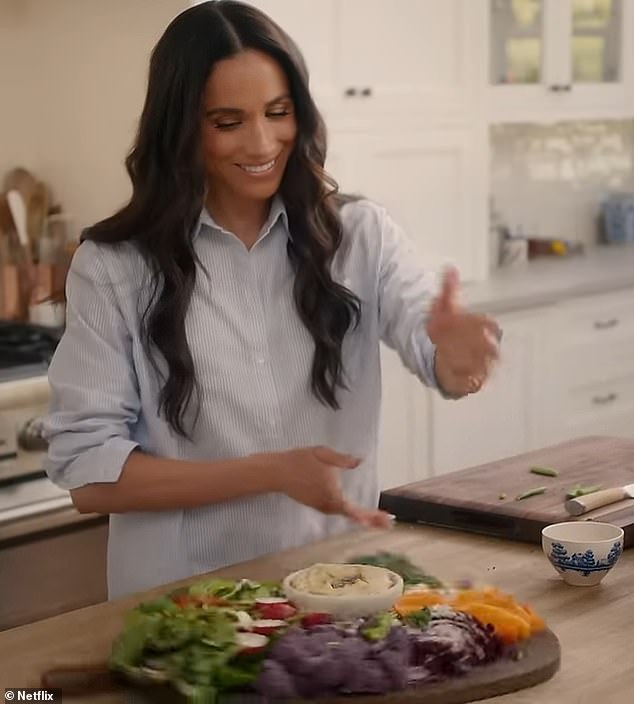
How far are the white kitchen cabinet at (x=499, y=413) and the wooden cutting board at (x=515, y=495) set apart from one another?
156 cm

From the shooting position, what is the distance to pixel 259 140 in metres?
2.09

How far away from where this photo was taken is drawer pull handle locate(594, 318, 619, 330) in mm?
4439

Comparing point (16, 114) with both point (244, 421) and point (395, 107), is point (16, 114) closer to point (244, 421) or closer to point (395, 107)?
point (395, 107)

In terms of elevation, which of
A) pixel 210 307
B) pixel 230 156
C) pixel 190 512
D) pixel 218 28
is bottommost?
pixel 190 512

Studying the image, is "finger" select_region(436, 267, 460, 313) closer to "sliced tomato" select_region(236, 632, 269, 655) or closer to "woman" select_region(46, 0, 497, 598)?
"woman" select_region(46, 0, 497, 598)

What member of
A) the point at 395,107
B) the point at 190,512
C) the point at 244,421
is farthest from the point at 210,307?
the point at 395,107

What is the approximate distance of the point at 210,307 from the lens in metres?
2.16

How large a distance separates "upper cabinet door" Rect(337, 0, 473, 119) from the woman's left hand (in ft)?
6.23

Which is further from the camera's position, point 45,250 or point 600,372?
point 600,372

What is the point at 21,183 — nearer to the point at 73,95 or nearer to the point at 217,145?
the point at 73,95

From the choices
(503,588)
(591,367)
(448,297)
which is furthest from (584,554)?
(591,367)

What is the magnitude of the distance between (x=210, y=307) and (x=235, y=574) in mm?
461

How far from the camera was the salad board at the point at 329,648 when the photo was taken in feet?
4.75

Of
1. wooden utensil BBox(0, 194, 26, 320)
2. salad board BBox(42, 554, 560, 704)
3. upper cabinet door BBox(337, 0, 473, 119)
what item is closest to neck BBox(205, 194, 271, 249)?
salad board BBox(42, 554, 560, 704)
